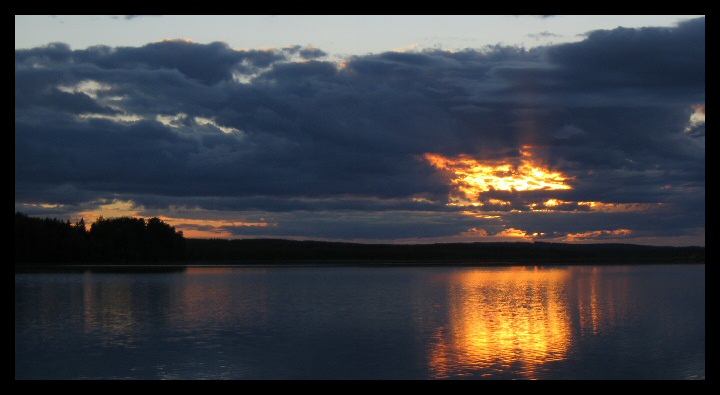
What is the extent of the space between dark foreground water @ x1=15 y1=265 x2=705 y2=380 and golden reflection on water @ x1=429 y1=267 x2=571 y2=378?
0.06 m

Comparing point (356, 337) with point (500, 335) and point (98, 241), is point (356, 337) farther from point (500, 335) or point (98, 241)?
point (98, 241)

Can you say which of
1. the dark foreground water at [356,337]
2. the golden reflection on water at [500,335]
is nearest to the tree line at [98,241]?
the dark foreground water at [356,337]

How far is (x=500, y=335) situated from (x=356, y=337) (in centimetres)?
493

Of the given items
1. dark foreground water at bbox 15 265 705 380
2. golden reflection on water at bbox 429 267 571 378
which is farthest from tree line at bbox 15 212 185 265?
golden reflection on water at bbox 429 267 571 378

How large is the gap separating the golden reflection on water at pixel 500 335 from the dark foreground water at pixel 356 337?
0.18 ft

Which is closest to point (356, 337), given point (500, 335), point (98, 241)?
point (500, 335)

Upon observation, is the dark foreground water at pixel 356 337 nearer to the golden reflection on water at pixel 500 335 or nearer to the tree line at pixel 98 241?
the golden reflection on water at pixel 500 335

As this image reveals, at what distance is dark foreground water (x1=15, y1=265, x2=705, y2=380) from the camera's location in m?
18.6

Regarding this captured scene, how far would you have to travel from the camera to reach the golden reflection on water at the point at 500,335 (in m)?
19.2

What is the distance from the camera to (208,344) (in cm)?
2211

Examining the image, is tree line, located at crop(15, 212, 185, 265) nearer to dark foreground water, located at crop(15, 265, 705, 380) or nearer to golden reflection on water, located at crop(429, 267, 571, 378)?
dark foreground water, located at crop(15, 265, 705, 380)

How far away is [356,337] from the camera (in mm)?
23609
